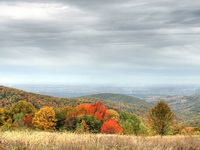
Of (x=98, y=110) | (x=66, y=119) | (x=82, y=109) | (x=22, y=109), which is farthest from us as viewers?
(x=98, y=110)

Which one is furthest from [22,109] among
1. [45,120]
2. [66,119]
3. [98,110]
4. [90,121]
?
[90,121]

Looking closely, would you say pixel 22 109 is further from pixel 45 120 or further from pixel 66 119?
pixel 66 119

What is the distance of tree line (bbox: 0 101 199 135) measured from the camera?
4512 cm

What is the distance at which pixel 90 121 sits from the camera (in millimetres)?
66062

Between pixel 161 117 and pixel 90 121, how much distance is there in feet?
84.7

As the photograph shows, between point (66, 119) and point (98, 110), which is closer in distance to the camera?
point (66, 119)

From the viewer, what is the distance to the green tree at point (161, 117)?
4462cm

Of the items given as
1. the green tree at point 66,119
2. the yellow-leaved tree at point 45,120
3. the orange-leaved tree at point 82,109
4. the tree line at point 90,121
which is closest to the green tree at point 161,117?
the tree line at point 90,121

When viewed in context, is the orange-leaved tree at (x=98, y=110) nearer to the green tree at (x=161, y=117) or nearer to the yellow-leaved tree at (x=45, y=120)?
the yellow-leaved tree at (x=45, y=120)

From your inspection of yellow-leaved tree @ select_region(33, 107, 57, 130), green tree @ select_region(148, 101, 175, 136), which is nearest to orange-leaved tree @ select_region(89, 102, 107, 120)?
yellow-leaved tree @ select_region(33, 107, 57, 130)

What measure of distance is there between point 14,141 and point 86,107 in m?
88.0

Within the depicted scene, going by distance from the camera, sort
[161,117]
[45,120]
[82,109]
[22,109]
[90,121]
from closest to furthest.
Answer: [161,117] → [90,121] → [45,120] → [22,109] → [82,109]

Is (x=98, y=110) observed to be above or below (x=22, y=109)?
below

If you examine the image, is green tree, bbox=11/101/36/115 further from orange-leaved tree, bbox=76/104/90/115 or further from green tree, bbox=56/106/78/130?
orange-leaved tree, bbox=76/104/90/115
